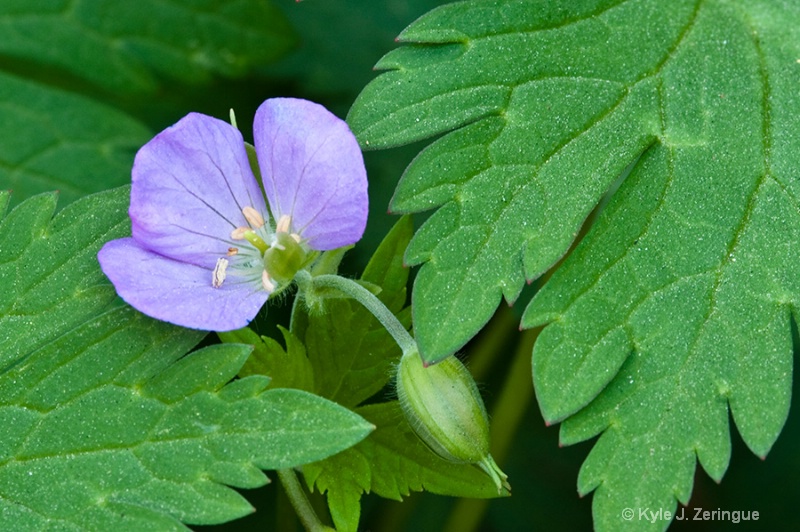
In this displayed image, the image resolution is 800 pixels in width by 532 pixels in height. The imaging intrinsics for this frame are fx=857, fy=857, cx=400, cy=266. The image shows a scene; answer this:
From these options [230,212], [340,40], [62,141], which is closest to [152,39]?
[62,141]

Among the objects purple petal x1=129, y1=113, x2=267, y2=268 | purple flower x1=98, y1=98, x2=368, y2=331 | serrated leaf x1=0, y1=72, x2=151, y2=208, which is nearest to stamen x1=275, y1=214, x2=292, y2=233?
purple flower x1=98, y1=98, x2=368, y2=331

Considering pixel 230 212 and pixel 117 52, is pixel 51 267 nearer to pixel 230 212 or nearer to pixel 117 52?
pixel 230 212

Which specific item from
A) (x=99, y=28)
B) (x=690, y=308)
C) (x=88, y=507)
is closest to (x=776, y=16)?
(x=690, y=308)

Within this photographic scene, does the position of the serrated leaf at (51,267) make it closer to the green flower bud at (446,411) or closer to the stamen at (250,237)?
the stamen at (250,237)

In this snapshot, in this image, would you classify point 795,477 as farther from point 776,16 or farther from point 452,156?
point 452,156

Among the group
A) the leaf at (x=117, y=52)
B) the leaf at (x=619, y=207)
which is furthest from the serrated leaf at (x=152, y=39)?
the leaf at (x=619, y=207)
